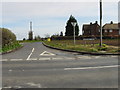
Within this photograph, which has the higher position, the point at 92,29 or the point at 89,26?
the point at 89,26

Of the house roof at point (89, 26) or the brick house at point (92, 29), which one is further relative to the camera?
the house roof at point (89, 26)

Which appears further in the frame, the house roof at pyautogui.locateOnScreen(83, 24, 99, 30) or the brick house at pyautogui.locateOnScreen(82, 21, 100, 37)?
the house roof at pyautogui.locateOnScreen(83, 24, 99, 30)

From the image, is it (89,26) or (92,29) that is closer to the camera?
(92,29)

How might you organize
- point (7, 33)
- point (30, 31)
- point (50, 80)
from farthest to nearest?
point (30, 31), point (7, 33), point (50, 80)

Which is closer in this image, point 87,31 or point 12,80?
point 12,80

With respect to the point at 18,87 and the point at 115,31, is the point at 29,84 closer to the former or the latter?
the point at 18,87

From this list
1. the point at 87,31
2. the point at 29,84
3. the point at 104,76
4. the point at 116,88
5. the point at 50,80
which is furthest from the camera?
the point at 87,31

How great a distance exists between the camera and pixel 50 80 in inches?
310

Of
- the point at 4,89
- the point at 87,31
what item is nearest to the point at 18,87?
the point at 4,89

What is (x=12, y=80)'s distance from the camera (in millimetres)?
7965

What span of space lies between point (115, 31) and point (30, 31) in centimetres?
3818

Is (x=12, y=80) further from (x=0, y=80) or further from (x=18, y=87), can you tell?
(x=18, y=87)

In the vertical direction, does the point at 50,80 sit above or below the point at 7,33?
below

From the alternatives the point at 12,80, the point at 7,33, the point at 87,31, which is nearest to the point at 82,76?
the point at 12,80
